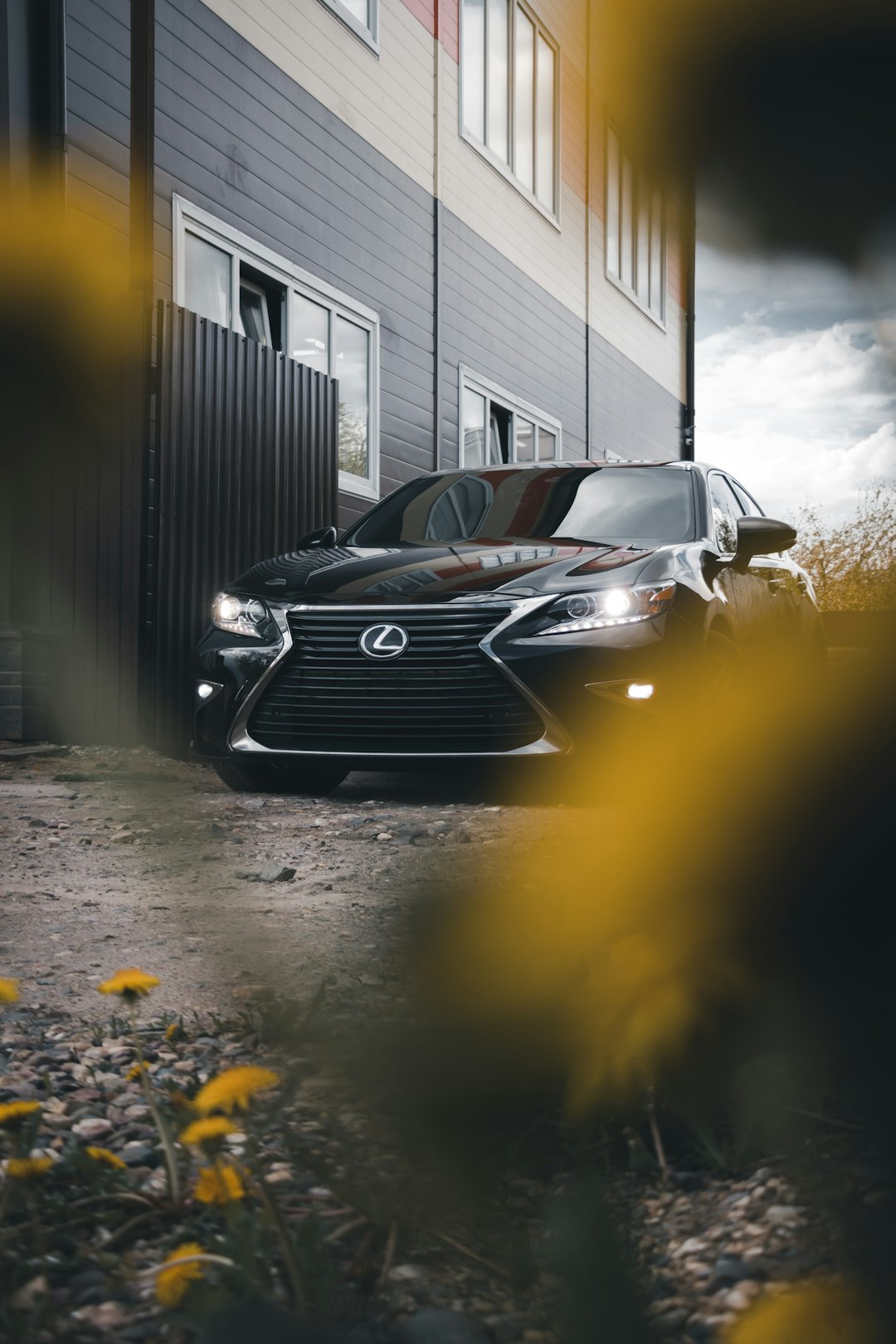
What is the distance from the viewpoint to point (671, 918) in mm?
1253

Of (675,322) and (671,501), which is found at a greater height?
(671,501)

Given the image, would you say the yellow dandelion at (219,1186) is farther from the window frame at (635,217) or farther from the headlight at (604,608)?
the headlight at (604,608)

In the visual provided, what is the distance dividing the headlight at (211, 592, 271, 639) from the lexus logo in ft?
1.48

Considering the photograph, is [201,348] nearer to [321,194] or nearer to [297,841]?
[321,194]

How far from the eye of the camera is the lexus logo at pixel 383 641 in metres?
4.34

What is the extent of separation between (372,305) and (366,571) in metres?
Answer: 5.57

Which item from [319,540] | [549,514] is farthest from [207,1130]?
[319,540]

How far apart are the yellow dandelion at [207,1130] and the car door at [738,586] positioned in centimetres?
84

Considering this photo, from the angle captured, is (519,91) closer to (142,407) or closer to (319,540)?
(319,540)

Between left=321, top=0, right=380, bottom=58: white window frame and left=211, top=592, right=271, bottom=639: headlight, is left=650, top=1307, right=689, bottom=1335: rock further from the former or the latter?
left=321, top=0, right=380, bottom=58: white window frame

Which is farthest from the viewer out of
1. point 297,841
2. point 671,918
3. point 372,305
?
point 372,305

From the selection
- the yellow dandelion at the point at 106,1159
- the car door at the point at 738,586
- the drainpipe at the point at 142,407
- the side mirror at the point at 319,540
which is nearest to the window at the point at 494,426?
the drainpipe at the point at 142,407

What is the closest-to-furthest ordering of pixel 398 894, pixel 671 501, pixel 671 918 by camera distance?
pixel 671 918 → pixel 398 894 → pixel 671 501

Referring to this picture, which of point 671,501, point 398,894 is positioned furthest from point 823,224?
point 671,501
